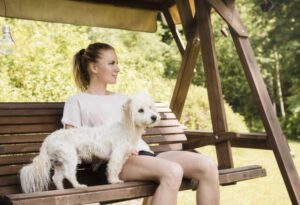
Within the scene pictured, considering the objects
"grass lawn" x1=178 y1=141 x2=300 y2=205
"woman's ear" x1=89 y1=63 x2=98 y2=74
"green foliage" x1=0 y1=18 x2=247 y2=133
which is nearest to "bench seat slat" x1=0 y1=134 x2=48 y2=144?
"woman's ear" x1=89 y1=63 x2=98 y2=74

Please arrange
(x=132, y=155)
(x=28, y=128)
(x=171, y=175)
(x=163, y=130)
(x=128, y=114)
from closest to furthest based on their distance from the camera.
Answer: (x=171, y=175)
(x=128, y=114)
(x=132, y=155)
(x=28, y=128)
(x=163, y=130)

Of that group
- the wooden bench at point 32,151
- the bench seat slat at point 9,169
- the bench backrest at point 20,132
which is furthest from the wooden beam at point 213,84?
the bench seat slat at point 9,169

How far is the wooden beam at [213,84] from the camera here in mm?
3377

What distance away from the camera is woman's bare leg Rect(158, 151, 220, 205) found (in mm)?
2701

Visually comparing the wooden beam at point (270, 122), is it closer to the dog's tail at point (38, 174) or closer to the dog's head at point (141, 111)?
the dog's head at point (141, 111)

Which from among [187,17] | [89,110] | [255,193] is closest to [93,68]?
[89,110]

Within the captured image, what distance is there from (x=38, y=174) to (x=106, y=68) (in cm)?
95

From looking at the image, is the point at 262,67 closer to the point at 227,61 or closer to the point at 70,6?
the point at 227,61

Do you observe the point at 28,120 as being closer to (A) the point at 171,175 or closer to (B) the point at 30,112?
(B) the point at 30,112

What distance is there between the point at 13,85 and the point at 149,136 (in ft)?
11.7

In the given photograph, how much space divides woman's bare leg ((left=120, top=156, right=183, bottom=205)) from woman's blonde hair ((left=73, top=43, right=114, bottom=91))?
2.79 ft

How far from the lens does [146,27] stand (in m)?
4.55

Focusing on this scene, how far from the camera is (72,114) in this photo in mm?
2932

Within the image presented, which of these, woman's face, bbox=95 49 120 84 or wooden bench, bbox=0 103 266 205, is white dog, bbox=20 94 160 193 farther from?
woman's face, bbox=95 49 120 84
